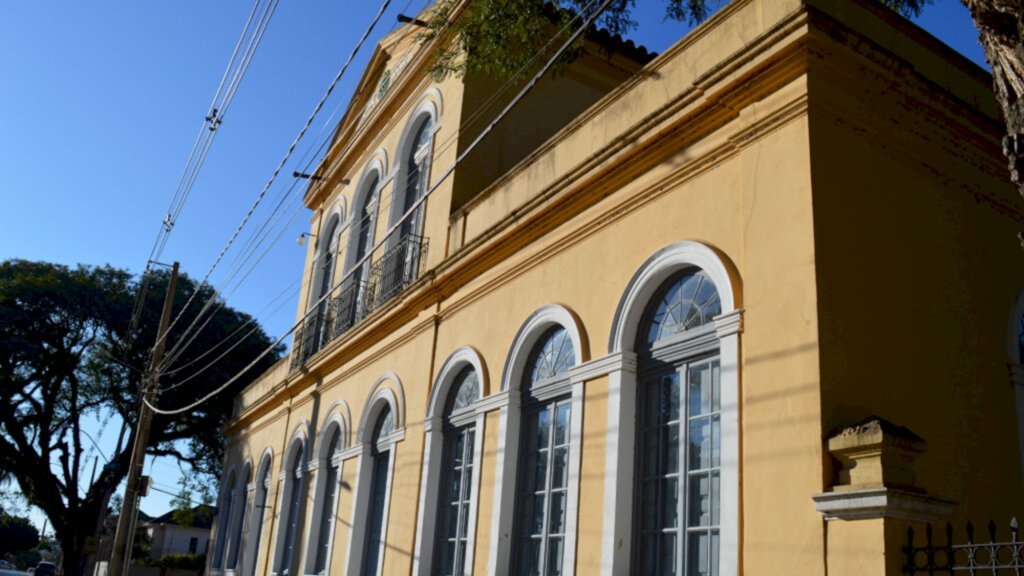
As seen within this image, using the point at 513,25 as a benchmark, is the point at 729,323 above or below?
below

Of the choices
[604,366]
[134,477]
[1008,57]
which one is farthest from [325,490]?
[1008,57]

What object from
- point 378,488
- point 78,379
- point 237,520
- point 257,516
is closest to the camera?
point 378,488

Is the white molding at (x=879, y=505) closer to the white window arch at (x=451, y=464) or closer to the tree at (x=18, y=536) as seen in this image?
the white window arch at (x=451, y=464)

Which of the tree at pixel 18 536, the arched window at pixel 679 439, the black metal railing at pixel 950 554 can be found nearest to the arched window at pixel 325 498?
the arched window at pixel 679 439

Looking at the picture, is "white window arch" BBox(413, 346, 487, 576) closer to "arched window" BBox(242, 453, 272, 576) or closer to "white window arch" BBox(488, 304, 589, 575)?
"white window arch" BBox(488, 304, 589, 575)

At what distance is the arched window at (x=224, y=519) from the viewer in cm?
1912

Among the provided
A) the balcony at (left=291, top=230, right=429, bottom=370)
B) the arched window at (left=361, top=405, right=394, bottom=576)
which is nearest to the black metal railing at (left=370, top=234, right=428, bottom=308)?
the balcony at (left=291, top=230, right=429, bottom=370)

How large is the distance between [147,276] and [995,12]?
93.8 feet

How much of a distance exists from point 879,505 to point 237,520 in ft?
51.7

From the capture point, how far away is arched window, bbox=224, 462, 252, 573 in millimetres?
18016

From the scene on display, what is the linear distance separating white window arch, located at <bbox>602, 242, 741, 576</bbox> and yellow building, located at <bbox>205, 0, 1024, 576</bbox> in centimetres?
2

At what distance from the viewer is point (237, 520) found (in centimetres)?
1841

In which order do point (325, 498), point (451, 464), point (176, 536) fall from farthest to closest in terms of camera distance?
point (176, 536) < point (325, 498) < point (451, 464)

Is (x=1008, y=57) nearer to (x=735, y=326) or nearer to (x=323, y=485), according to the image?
(x=735, y=326)
